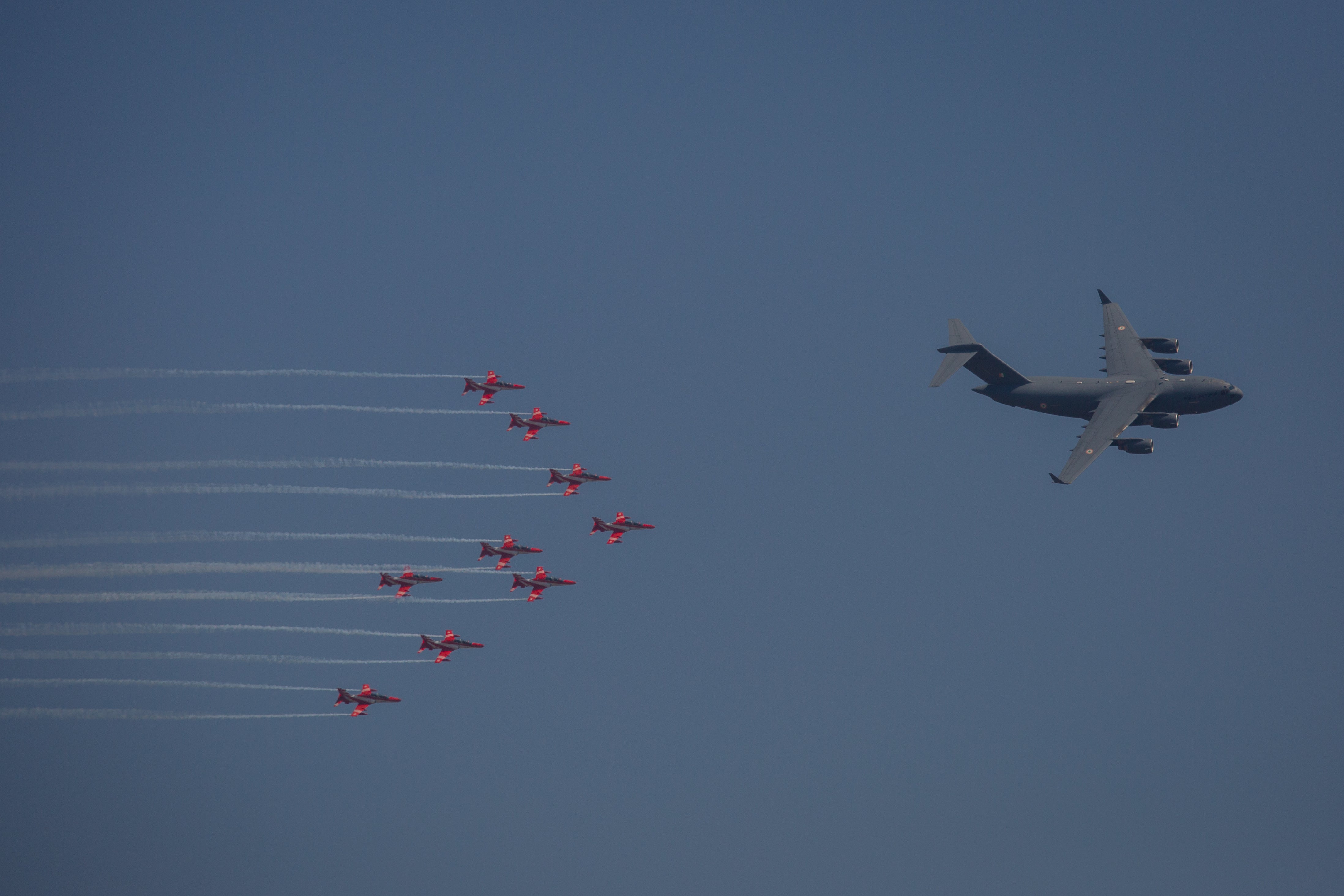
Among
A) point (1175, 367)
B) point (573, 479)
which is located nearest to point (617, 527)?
point (573, 479)

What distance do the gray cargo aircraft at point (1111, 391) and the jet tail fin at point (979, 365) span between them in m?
0.05

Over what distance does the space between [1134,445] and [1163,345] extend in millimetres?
9401

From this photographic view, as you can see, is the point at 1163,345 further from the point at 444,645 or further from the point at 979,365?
the point at 444,645

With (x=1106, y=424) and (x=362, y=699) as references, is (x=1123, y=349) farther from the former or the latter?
(x=362, y=699)

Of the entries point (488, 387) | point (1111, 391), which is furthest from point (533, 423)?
point (1111, 391)

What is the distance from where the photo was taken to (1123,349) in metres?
80.1

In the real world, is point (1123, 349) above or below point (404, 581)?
above

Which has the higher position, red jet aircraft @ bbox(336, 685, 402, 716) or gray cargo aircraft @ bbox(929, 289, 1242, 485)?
gray cargo aircraft @ bbox(929, 289, 1242, 485)

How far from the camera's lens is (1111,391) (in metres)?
75.9

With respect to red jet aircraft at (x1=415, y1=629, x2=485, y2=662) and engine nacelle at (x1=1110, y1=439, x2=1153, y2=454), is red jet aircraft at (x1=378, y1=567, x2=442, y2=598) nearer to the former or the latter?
red jet aircraft at (x1=415, y1=629, x2=485, y2=662)

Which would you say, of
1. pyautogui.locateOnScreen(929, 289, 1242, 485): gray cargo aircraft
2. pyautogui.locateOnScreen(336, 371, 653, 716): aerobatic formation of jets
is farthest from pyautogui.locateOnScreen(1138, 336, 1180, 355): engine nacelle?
pyautogui.locateOnScreen(336, 371, 653, 716): aerobatic formation of jets

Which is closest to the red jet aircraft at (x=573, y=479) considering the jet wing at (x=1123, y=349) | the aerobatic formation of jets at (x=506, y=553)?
the aerobatic formation of jets at (x=506, y=553)

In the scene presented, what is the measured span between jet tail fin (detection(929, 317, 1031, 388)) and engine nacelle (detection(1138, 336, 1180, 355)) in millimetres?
9508

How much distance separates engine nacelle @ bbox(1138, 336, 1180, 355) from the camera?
78562mm
